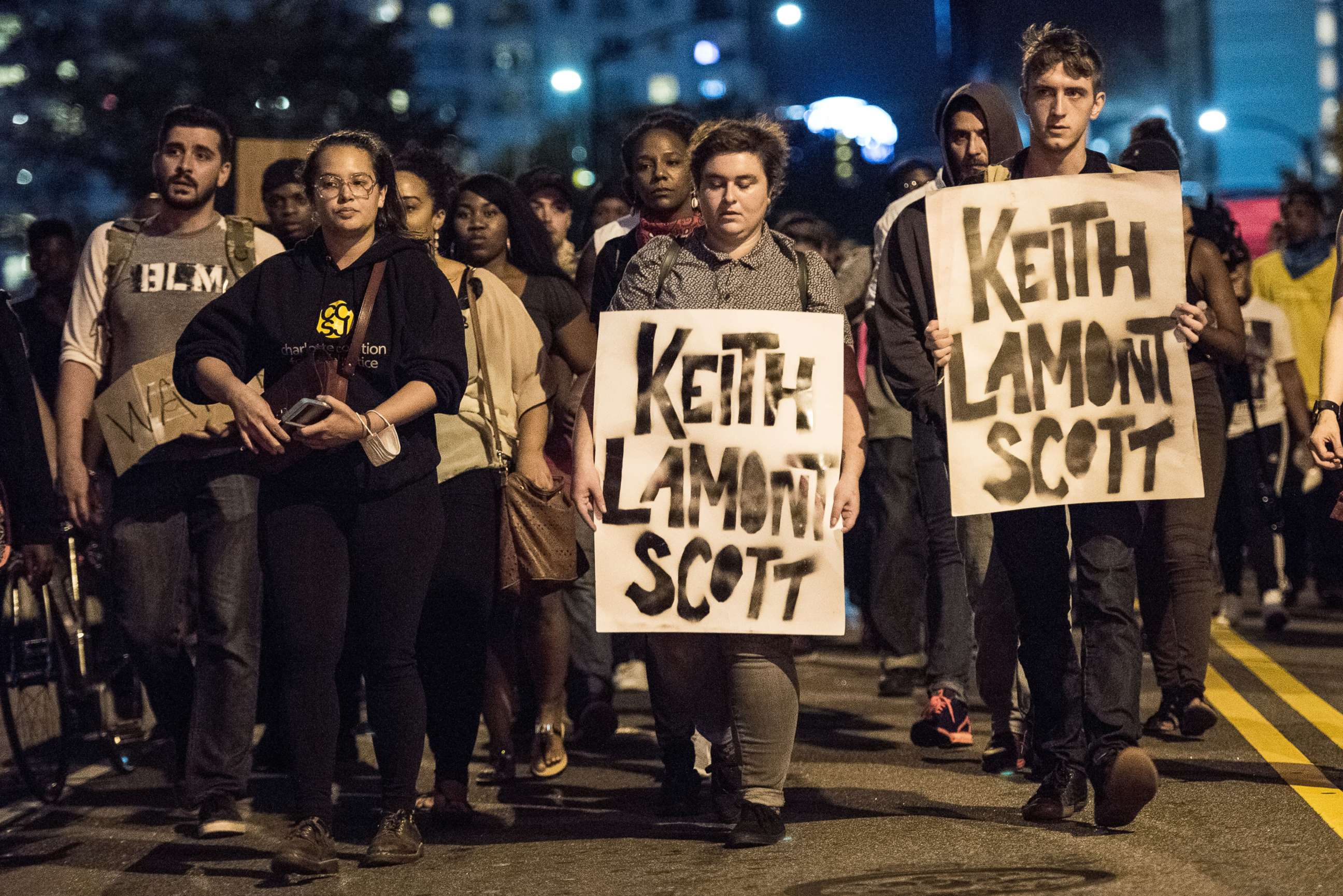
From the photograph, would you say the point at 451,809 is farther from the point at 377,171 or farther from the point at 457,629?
the point at 377,171

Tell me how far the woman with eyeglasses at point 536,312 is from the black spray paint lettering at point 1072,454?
2.12m

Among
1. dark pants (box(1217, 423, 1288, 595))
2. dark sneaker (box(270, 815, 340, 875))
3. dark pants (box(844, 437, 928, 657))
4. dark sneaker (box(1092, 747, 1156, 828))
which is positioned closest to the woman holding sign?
dark sneaker (box(1092, 747, 1156, 828))

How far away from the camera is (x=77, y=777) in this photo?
8062 millimetres

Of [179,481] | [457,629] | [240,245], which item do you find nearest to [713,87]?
[240,245]

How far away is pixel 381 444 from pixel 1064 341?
6.61 feet

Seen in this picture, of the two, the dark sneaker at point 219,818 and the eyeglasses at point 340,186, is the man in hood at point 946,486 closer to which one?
the eyeglasses at point 340,186

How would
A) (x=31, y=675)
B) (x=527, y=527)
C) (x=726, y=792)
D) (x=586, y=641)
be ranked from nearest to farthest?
(x=726, y=792) < (x=527, y=527) < (x=31, y=675) < (x=586, y=641)

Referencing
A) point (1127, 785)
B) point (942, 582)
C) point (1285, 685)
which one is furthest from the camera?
A: point (1285, 685)

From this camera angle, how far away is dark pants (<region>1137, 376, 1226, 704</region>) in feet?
25.1

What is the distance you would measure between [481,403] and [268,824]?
1.55m

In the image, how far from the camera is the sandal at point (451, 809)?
21.8ft

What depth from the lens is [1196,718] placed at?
7652 mm

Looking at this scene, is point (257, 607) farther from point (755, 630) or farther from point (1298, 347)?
point (1298, 347)

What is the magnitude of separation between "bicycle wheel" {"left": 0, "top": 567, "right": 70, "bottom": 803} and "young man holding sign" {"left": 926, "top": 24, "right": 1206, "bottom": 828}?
3516 millimetres
